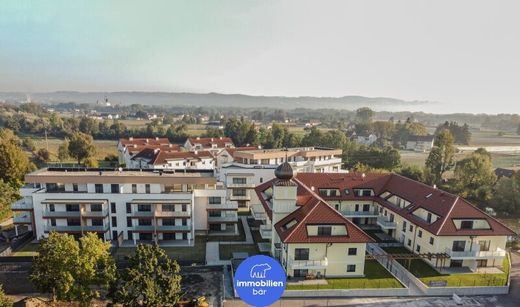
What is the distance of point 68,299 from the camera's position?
26312 millimetres

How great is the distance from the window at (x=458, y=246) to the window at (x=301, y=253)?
667 inches

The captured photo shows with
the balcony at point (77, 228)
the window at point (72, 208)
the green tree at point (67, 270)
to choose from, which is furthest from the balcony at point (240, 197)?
the green tree at point (67, 270)

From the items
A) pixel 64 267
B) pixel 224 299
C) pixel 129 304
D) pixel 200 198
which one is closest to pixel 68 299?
pixel 64 267

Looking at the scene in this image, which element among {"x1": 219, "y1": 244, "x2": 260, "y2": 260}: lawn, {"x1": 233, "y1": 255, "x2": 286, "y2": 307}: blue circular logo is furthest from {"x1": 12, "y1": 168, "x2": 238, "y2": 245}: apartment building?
{"x1": 233, "y1": 255, "x2": 286, "y2": 307}: blue circular logo

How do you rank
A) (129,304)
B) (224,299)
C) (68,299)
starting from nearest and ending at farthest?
(129,304)
(68,299)
(224,299)

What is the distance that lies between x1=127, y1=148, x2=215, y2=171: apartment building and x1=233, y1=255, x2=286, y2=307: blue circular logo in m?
56.4

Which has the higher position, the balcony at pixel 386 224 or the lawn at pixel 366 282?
the balcony at pixel 386 224

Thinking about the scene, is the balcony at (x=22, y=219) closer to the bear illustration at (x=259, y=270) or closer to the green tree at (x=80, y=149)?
the green tree at (x=80, y=149)

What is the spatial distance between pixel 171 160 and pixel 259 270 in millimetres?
61105

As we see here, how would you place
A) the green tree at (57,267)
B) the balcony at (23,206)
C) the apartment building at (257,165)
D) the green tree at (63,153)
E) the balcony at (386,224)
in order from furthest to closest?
the green tree at (63,153) < the apartment building at (257,165) < the balcony at (386,224) < the balcony at (23,206) < the green tree at (57,267)

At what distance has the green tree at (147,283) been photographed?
24.4 meters

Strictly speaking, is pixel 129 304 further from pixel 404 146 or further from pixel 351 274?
pixel 404 146

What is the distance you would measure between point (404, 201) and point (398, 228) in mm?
3719

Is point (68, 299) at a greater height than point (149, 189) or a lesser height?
lesser
